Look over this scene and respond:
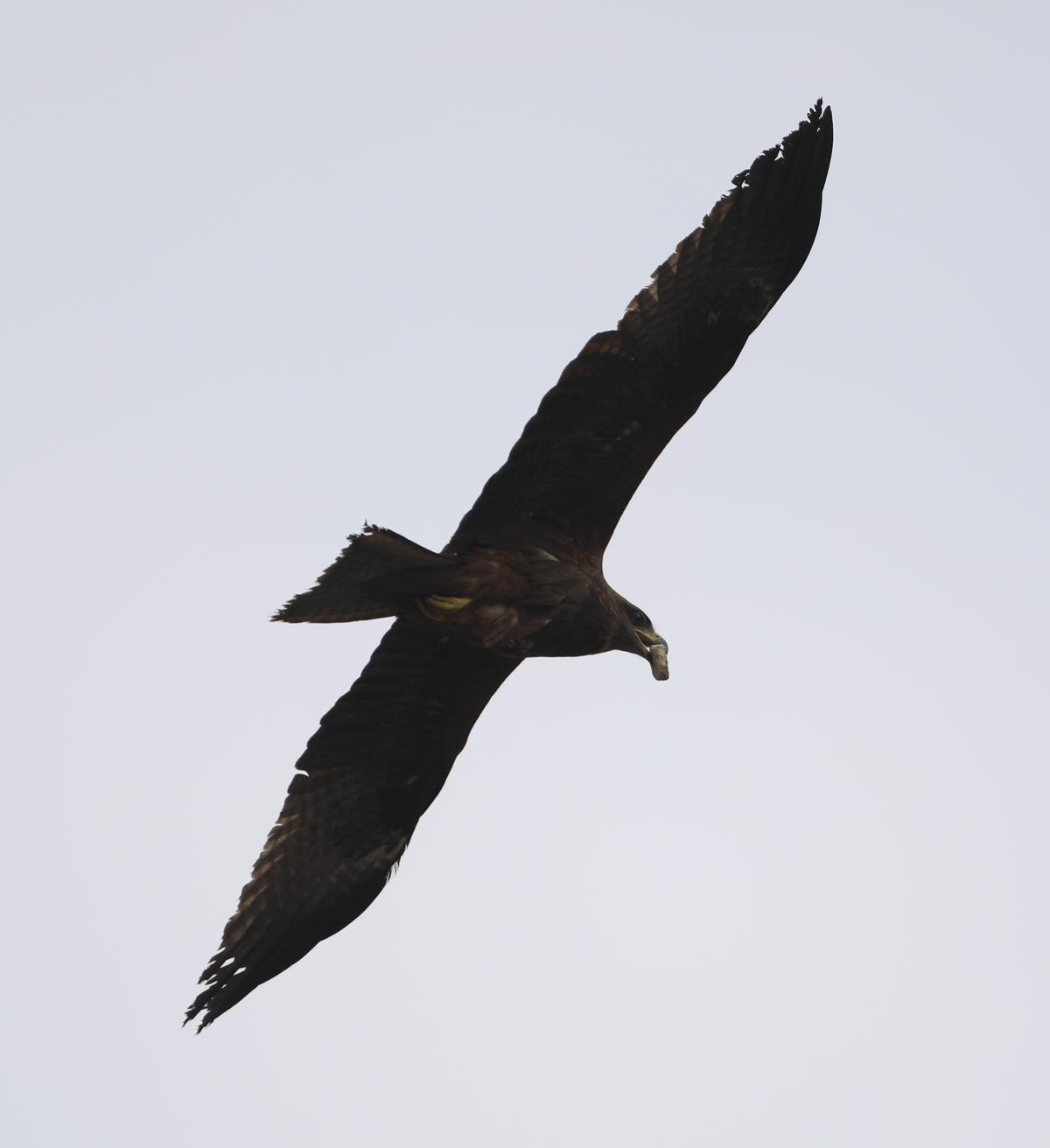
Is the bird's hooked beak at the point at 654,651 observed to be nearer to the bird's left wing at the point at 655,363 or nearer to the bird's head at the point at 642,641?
the bird's head at the point at 642,641

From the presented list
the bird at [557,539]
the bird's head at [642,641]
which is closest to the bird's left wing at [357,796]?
the bird at [557,539]

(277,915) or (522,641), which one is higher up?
(522,641)

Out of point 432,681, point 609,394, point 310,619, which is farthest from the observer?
point 432,681

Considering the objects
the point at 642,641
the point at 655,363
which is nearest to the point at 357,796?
the point at 642,641

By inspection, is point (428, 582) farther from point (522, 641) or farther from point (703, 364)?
point (703, 364)

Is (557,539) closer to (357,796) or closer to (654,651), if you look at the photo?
(654,651)

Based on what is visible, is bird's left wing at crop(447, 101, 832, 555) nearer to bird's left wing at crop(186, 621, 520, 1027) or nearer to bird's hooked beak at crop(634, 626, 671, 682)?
bird's hooked beak at crop(634, 626, 671, 682)

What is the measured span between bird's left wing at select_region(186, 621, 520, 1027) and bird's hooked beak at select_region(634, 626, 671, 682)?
81cm

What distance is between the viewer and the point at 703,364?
991 cm

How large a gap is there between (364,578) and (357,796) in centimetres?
199

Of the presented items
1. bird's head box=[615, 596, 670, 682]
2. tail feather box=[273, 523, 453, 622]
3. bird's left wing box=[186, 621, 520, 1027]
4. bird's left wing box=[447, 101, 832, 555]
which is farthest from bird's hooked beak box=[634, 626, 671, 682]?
tail feather box=[273, 523, 453, 622]

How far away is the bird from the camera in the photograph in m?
9.77

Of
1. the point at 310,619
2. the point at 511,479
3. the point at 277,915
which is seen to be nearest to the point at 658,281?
the point at 511,479

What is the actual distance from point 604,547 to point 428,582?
3.65ft
